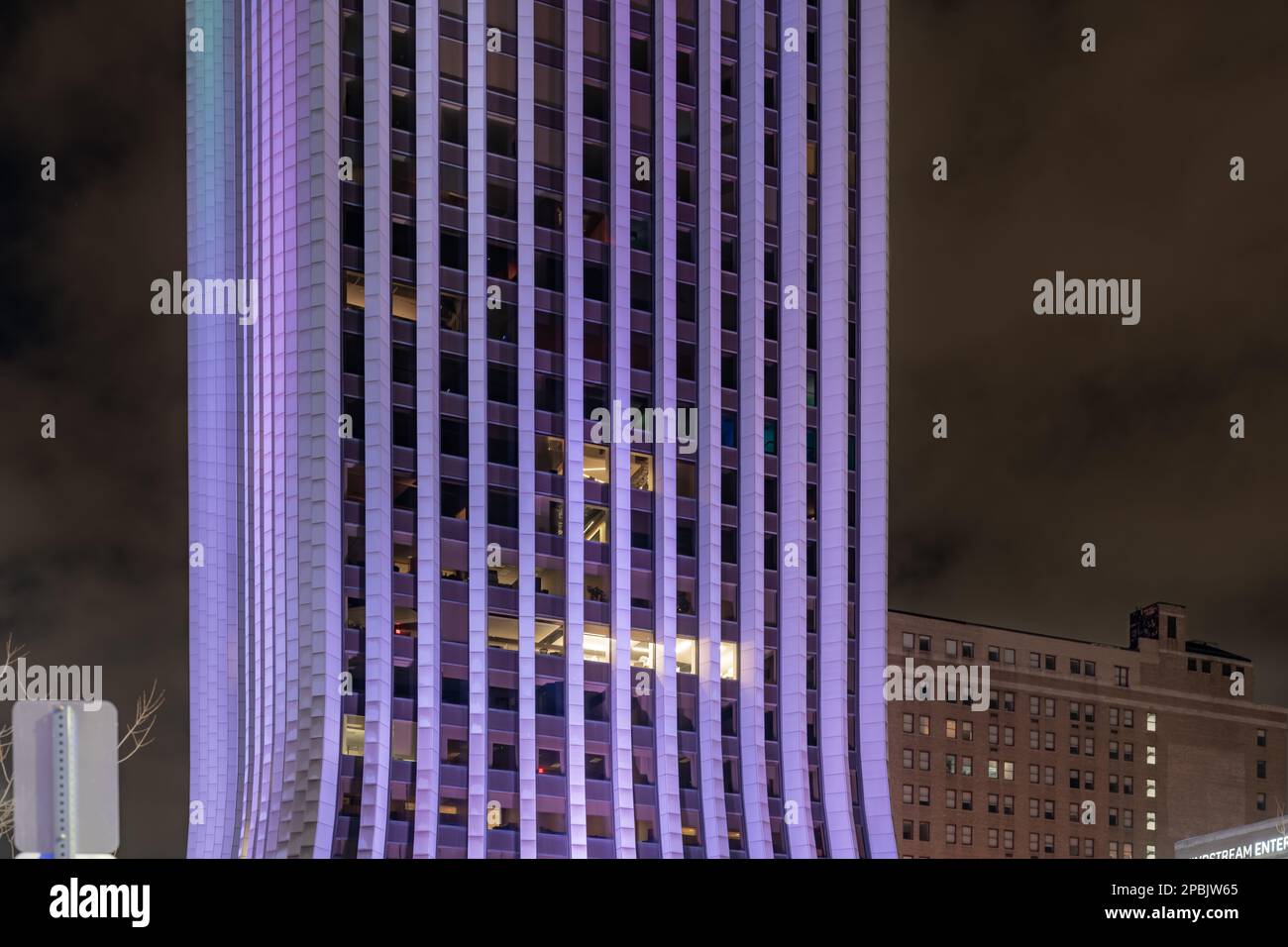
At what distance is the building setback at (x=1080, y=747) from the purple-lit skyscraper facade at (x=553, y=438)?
7050 cm

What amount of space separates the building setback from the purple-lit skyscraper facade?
7050 centimetres

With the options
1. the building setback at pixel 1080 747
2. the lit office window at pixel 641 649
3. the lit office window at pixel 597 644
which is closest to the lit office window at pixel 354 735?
the lit office window at pixel 597 644

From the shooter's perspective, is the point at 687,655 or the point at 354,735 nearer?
the point at 354,735

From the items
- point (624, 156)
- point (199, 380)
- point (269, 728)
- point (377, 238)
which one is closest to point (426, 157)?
point (377, 238)

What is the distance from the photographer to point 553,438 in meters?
59.2

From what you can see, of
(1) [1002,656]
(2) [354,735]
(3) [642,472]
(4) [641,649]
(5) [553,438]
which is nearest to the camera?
(2) [354,735]

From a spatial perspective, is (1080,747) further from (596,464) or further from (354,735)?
(354,735)

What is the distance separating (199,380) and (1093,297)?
133 feet

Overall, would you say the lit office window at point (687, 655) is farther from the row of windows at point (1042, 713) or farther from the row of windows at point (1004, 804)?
the row of windows at point (1042, 713)

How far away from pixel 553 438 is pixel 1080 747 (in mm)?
96200

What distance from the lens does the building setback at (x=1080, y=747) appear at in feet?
428

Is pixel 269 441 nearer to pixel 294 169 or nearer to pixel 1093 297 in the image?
pixel 294 169

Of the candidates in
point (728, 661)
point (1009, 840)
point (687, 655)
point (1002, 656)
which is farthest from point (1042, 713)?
point (687, 655)
